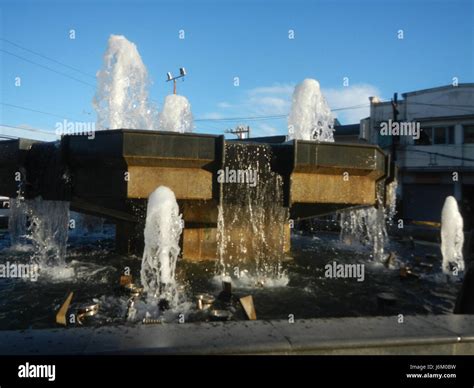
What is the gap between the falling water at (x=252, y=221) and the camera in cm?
618

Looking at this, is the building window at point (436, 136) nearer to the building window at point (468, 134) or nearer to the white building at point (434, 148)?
the white building at point (434, 148)

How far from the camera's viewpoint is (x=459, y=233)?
1063cm

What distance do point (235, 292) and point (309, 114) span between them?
6136 millimetres

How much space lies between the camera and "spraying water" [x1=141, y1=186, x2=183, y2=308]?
5.46m

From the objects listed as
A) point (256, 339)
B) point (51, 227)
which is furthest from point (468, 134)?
point (256, 339)

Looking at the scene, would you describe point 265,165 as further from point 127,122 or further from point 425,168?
point 425,168

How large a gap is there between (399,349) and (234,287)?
11.3ft

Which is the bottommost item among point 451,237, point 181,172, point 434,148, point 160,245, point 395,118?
point 451,237

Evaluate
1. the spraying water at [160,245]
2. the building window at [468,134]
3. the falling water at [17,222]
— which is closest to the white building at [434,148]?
the building window at [468,134]

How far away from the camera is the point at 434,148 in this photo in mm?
29141

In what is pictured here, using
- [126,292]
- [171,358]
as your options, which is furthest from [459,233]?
[171,358]

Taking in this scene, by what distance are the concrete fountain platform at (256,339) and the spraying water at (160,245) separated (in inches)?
100.0

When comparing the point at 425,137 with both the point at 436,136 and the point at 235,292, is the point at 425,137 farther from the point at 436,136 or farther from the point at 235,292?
the point at 235,292

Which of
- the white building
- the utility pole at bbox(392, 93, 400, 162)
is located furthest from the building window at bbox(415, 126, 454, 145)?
the utility pole at bbox(392, 93, 400, 162)
